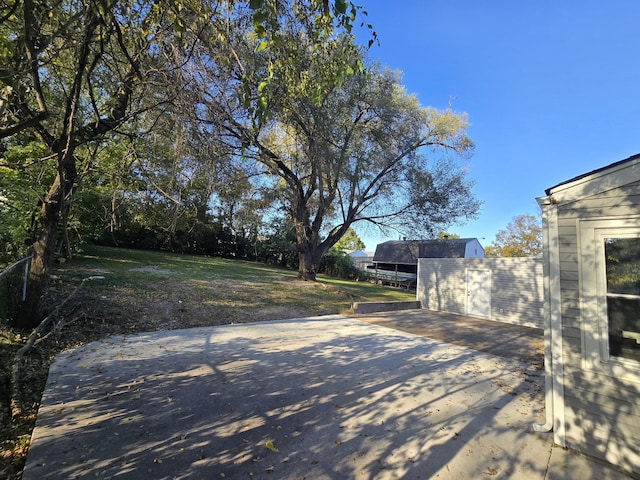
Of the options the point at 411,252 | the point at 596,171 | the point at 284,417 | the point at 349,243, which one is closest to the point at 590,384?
the point at 596,171

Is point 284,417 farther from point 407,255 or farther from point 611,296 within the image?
point 407,255

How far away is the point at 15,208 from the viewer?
18.8 feet

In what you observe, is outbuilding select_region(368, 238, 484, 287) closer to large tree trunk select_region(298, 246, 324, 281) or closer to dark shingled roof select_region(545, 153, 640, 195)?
large tree trunk select_region(298, 246, 324, 281)

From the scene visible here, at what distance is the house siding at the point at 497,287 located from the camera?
11008 millimetres

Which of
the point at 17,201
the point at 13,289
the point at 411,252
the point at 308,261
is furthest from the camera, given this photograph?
the point at 411,252

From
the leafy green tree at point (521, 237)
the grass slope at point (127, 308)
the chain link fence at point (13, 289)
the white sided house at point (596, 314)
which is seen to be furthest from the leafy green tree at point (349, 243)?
the white sided house at point (596, 314)

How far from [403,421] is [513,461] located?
1.03 meters

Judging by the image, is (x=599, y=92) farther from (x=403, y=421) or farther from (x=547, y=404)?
(x=403, y=421)

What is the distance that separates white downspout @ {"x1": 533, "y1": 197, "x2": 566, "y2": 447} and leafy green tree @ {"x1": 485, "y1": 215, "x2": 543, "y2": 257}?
35.5 m

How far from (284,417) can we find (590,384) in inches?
119

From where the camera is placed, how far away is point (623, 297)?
2916 millimetres

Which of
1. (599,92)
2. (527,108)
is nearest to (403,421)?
(599,92)

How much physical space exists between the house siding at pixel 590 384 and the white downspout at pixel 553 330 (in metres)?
0.04

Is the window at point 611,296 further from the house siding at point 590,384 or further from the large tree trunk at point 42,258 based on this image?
the large tree trunk at point 42,258
